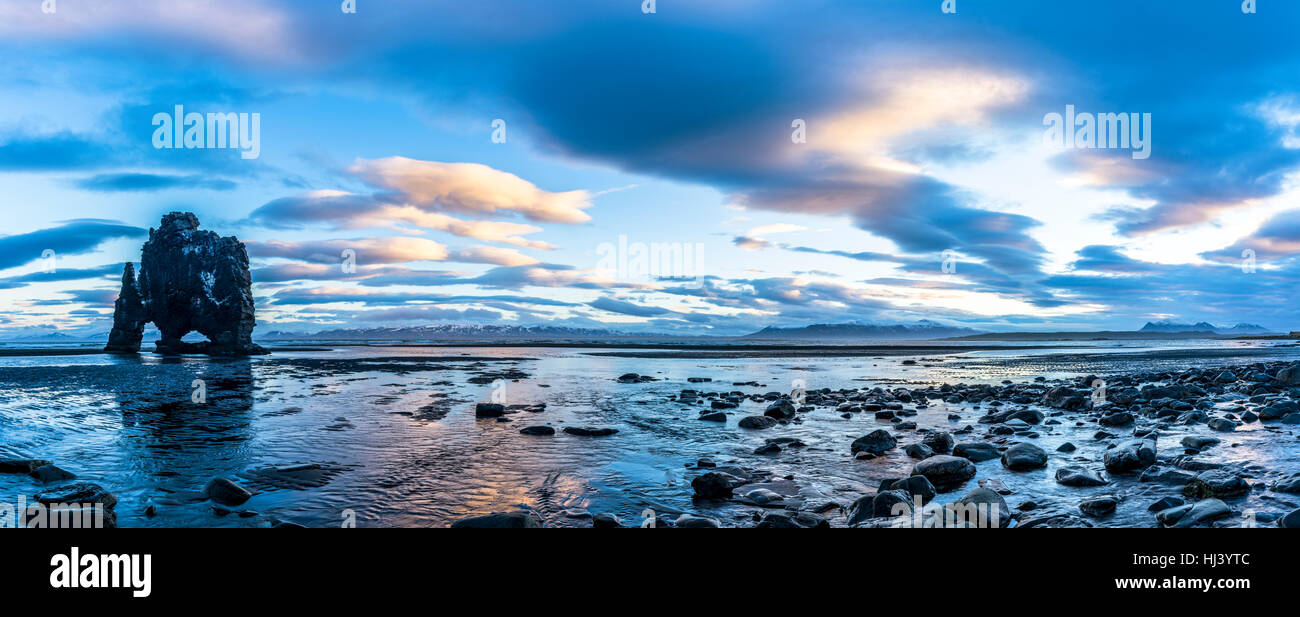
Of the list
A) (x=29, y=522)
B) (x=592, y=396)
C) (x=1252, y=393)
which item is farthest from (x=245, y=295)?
(x=1252, y=393)

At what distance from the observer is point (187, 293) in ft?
264

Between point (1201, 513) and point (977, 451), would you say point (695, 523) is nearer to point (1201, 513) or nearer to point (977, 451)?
point (1201, 513)

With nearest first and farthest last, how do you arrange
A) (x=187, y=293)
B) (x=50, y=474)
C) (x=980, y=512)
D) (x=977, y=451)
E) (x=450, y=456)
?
(x=980, y=512)
(x=50, y=474)
(x=977, y=451)
(x=450, y=456)
(x=187, y=293)

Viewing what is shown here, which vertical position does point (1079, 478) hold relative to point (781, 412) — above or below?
above

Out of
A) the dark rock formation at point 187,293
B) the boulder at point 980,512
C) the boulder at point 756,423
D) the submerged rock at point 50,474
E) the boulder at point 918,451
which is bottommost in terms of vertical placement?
the boulder at point 756,423

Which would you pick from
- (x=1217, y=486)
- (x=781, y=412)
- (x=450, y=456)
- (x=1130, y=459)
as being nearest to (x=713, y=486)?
(x=450, y=456)

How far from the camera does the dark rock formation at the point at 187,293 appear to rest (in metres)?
79.8

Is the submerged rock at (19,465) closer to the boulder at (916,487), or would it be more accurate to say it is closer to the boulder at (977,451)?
the boulder at (916,487)

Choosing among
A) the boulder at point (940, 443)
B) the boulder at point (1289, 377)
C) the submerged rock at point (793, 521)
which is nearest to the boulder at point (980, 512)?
the submerged rock at point (793, 521)

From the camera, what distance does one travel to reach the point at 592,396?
26.3 m

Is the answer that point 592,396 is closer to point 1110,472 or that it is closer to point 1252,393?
point 1110,472
